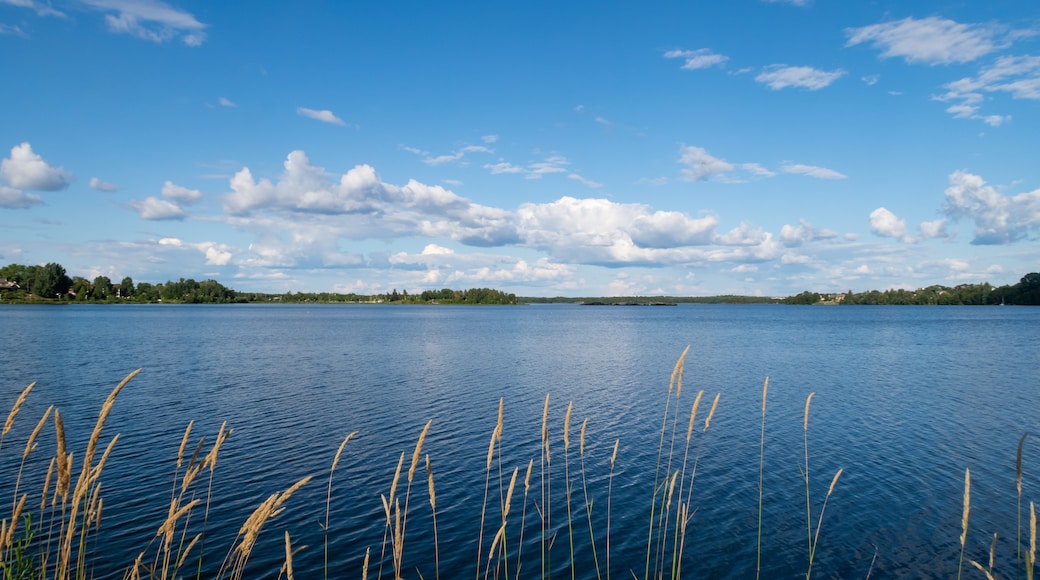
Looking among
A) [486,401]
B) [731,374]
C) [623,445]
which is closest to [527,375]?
[486,401]

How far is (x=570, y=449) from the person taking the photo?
25562 mm

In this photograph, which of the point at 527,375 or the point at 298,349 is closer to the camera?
the point at 527,375

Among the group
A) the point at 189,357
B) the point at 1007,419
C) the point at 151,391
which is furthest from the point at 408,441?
the point at 189,357

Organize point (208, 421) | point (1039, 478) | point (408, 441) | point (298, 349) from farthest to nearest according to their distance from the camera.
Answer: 1. point (298, 349)
2. point (208, 421)
3. point (408, 441)
4. point (1039, 478)

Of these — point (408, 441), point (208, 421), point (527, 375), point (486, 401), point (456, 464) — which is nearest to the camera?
point (456, 464)

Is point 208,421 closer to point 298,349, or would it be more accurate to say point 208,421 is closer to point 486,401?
point 486,401

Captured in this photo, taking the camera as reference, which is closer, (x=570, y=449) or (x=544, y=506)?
(x=544, y=506)

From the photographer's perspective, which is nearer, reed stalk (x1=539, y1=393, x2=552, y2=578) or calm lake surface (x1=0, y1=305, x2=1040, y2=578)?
reed stalk (x1=539, y1=393, x2=552, y2=578)

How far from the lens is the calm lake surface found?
605 inches

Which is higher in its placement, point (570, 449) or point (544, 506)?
point (544, 506)

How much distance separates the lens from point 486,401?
35094 mm

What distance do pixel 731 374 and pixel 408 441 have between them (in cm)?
3131

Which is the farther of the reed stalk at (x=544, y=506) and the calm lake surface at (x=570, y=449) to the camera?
the calm lake surface at (x=570, y=449)

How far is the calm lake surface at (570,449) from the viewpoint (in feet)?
50.4
